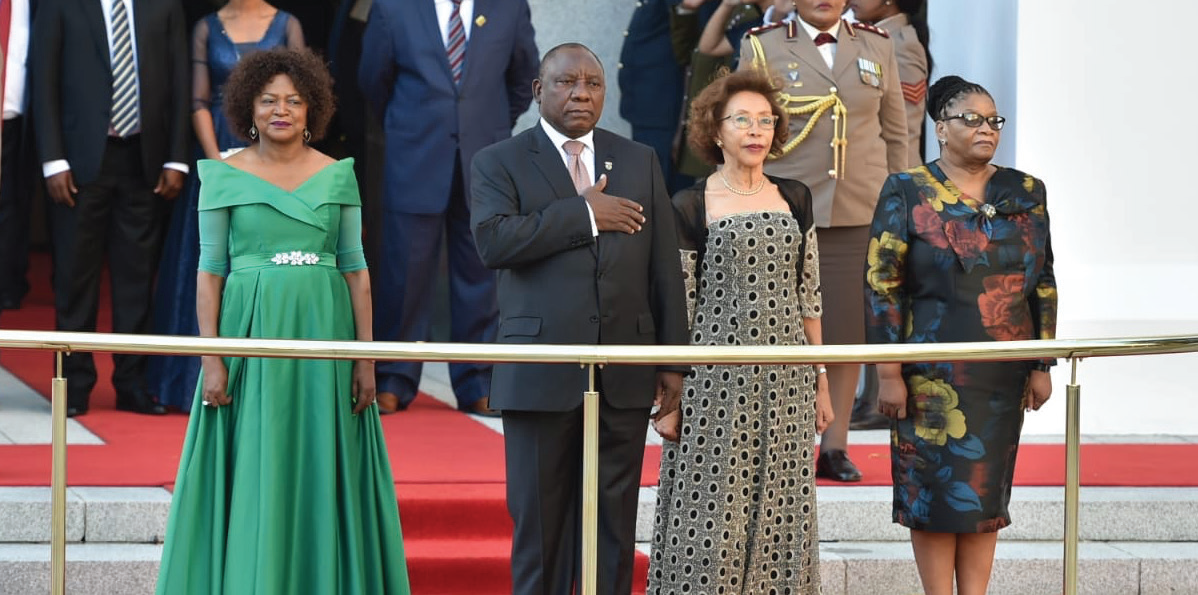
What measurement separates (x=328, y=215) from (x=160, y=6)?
101 inches

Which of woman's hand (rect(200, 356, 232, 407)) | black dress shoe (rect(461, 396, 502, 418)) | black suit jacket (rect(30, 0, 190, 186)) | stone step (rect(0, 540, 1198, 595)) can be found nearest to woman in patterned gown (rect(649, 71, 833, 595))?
stone step (rect(0, 540, 1198, 595))

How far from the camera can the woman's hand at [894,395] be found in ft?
15.9

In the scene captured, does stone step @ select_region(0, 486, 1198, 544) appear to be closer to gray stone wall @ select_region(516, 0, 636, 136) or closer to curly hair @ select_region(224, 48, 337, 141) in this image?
curly hair @ select_region(224, 48, 337, 141)

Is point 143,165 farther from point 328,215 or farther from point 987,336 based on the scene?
point 987,336

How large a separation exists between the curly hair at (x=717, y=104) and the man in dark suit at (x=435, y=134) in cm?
221

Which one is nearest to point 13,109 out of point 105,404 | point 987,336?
point 105,404

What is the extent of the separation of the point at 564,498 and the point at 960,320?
1.19 metres

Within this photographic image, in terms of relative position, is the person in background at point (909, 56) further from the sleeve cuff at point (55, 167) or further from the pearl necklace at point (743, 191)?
the sleeve cuff at point (55, 167)

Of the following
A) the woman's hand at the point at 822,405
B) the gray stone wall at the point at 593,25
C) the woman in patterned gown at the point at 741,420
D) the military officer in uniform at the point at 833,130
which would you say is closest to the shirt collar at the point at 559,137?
the woman in patterned gown at the point at 741,420

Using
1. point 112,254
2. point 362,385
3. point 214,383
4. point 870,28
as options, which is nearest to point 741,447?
point 362,385

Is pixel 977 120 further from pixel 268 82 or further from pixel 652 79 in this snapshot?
pixel 652 79

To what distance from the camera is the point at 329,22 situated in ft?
29.0

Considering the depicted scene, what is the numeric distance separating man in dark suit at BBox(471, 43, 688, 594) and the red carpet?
3.48 feet

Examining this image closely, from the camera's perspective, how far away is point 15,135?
24.2 feet
